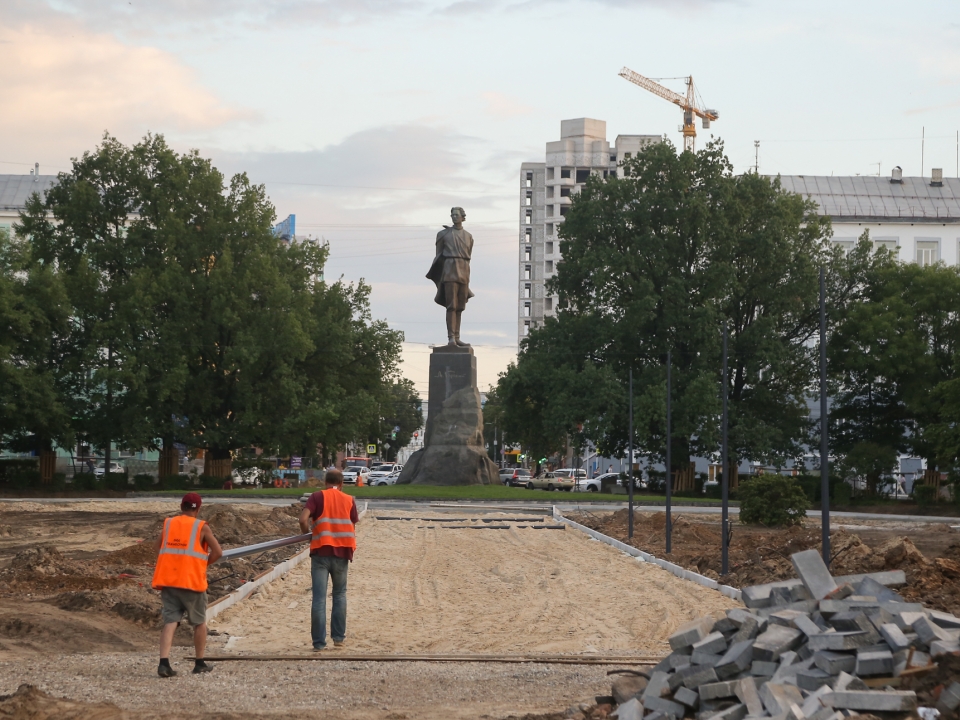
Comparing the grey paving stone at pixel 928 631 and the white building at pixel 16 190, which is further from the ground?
the white building at pixel 16 190

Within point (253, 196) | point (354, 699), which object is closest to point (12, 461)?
point (253, 196)

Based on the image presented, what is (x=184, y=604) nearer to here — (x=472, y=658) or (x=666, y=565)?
(x=472, y=658)

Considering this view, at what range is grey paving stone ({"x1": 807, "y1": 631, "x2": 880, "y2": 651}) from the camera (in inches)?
309

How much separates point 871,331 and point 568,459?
79513 millimetres

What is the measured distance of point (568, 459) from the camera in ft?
413

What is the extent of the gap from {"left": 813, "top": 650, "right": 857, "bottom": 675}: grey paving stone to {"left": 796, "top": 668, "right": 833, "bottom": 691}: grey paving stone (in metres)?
0.04

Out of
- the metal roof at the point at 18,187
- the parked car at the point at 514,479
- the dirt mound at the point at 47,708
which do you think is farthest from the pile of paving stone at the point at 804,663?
the metal roof at the point at 18,187

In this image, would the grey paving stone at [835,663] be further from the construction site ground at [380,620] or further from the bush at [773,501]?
the bush at [773,501]

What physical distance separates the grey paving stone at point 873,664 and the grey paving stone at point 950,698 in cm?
64

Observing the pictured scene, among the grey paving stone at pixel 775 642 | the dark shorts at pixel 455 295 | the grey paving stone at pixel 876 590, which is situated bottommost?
the grey paving stone at pixel 775 642

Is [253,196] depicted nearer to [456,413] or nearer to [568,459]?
[456,413]

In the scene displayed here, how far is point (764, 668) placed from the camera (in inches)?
316

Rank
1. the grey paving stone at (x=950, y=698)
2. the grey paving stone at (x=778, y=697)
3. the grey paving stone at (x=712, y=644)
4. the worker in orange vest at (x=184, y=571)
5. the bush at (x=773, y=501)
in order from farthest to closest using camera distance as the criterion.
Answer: the bush at (x=773, y=501)
the worker in orange vest at (x=184, y=571)
the grey paving stone at (x=712, y=644)
the grey paving stone at (x=778, y=697)
the grey paving stone at (x=950, y=698)

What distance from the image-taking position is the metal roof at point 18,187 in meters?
84.6
